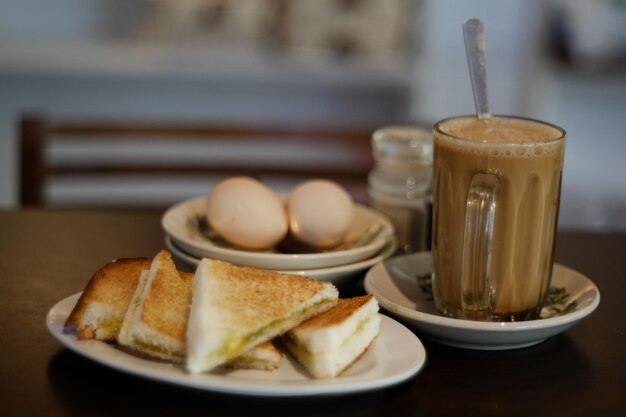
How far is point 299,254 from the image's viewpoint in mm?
941

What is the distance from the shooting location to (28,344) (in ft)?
2.47

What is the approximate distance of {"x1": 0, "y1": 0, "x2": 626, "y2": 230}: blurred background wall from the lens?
91.1 inches

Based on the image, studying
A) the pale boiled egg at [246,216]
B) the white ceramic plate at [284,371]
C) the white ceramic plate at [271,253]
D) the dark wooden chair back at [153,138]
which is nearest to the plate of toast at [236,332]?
the white ceramic plate at [284,371]

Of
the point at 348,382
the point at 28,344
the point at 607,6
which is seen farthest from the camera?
the point at 607,6

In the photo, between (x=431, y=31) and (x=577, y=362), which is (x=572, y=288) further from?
(x=431, y=31)

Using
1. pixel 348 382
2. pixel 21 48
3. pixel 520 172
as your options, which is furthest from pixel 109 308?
pixel 21 48

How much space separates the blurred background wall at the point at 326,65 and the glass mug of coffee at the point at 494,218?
4.86ft

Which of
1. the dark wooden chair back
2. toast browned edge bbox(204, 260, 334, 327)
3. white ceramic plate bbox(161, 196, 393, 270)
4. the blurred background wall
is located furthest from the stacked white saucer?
the blurred background wall

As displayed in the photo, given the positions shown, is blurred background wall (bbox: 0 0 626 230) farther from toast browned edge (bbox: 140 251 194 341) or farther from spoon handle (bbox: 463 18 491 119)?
toast browned edge (bbox: 140 251 194 341)

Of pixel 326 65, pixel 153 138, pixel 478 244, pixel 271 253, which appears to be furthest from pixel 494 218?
pixel 326 65

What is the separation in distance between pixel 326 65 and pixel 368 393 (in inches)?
68.1

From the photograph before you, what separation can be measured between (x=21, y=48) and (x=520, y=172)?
1.81 metres

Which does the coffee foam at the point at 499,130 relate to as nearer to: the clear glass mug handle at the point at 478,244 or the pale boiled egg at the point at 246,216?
the clear glass mug handle at the point at 478,244

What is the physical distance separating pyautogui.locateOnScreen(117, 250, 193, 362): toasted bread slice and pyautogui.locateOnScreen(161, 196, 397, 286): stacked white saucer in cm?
13
